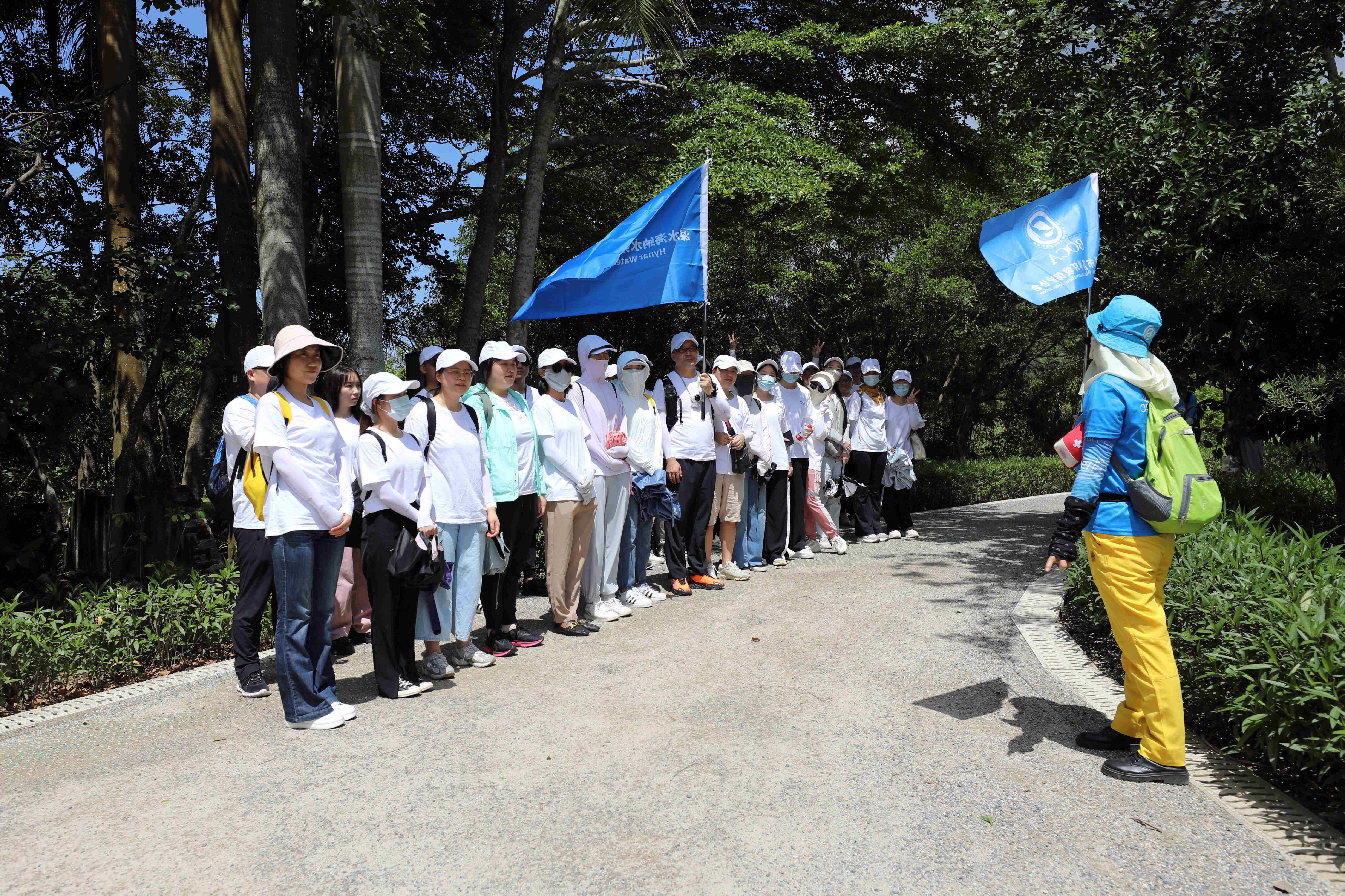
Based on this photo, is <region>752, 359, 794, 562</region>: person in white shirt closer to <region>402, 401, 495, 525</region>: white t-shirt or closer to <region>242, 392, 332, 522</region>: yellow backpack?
<region>402, 401, 495, 525</region>: white t-shirt

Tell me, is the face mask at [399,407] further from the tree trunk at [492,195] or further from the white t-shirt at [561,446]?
the tree trunk at [492,195]

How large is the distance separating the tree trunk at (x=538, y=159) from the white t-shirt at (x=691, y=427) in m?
3.17

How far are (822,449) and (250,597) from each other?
6.42m

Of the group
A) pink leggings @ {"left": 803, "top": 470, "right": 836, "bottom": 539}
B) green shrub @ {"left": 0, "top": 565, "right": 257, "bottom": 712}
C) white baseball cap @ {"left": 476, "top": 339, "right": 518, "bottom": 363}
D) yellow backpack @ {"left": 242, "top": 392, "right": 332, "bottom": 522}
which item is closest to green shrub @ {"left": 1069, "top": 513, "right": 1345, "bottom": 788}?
white baseball cap @ {"left": 476, "top": 339, "right": 518, "bottom": 363}

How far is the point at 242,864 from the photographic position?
130 inches

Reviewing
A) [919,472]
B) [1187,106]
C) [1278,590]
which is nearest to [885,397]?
[919,472]

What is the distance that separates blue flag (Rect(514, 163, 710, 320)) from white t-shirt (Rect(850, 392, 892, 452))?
4.34m

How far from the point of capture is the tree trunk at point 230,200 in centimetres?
848

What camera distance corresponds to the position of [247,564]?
5344 mm

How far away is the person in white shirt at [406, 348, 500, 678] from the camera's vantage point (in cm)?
549

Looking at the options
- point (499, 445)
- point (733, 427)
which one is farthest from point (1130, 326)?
point (733, 427)

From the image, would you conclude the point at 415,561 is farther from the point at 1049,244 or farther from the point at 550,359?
the point at 1049,244

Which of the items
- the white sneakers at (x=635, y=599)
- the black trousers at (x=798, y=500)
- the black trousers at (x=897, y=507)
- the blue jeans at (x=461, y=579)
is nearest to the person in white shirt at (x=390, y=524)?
the blue jeans at (x=461, y=579)

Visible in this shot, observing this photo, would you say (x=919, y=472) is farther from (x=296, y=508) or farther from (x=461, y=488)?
(x=296, y=508)
